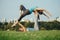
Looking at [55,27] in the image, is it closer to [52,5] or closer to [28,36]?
[52,5]

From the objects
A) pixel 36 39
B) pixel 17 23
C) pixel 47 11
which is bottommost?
pixel 36 39

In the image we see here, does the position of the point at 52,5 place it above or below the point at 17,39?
above

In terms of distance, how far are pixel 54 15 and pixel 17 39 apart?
36.6 inches

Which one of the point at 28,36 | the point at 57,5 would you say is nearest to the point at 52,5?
the point at 57,5

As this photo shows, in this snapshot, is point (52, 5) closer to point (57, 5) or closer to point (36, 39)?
point (57, 5)

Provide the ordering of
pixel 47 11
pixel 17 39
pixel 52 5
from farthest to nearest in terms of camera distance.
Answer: pixel 52 5 < pixel 47 11 < pixel 17 39

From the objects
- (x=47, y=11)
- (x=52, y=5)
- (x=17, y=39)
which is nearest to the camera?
(x=17, y=39)

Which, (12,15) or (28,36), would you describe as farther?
(12,15)

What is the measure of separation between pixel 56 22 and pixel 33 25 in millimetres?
355

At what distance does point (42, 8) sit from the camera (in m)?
2.49

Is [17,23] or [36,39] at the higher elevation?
[17,23]

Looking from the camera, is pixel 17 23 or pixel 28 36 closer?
pixel 28 36

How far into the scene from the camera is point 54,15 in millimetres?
2582

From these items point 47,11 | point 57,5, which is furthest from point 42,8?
point 57,5
